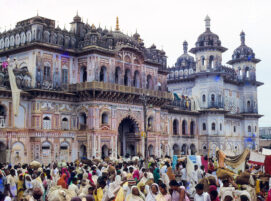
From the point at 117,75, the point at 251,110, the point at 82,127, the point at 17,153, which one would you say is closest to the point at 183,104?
the point at 251,110

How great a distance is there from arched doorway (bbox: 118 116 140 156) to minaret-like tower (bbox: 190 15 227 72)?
1530 cm

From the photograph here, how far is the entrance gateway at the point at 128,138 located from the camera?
3531cm

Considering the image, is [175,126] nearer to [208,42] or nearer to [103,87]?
[208,42]

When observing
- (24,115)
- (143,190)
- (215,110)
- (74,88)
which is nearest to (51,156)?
(24,115)

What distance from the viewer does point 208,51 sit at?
Result: 47.2m

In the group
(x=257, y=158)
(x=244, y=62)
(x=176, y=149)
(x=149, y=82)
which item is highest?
(x=244, y=62)

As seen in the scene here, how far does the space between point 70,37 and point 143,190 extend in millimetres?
22930

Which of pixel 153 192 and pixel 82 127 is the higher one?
pixel 82 127

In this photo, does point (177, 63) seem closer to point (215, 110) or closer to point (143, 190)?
point (215, 110)

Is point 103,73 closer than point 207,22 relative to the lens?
Yes

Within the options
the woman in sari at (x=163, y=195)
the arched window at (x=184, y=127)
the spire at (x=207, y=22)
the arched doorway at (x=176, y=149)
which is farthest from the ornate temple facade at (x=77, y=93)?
the woman in sari at (x=163, y=195)

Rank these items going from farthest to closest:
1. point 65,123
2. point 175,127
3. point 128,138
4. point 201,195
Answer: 1. point 175,127
2. point 128,138
3. point 65,123
4. point 201,195

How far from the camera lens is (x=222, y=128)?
46812 millimetres

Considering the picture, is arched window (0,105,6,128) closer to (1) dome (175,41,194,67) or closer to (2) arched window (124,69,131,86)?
(2) arched window (124,69,131,86)
